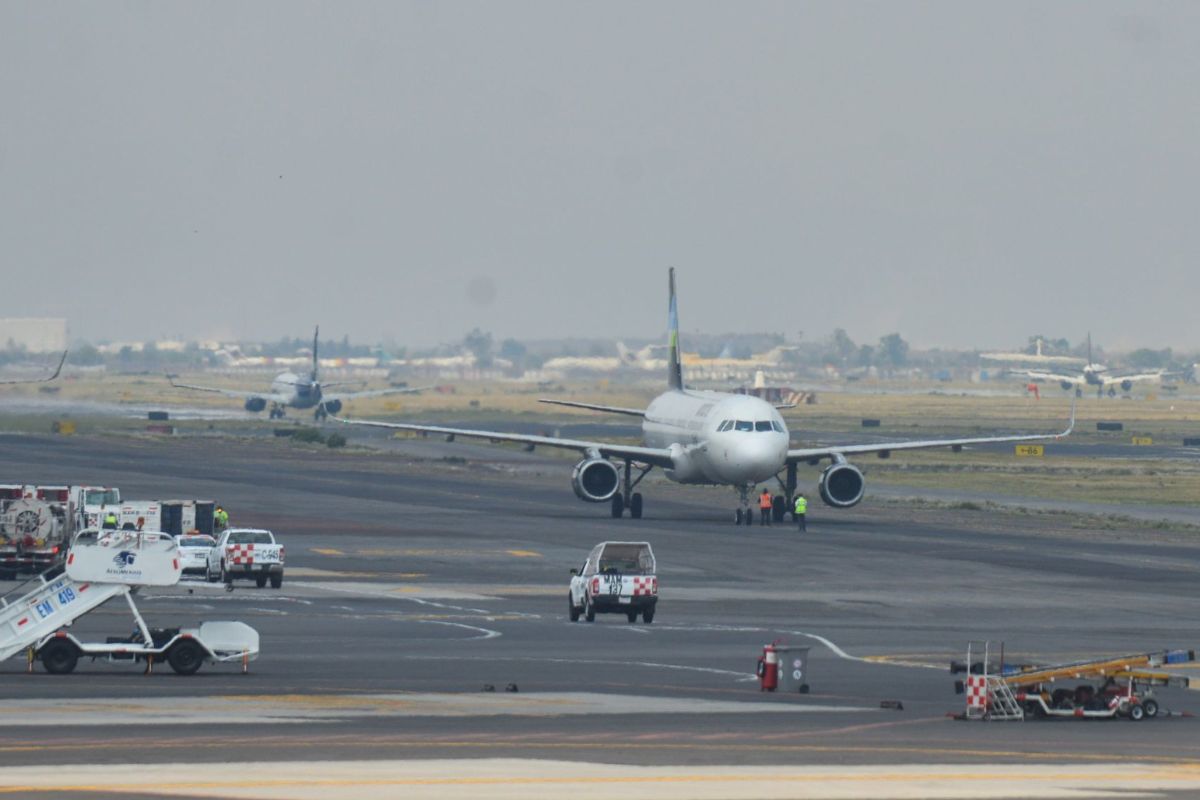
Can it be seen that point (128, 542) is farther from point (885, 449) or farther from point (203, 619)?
point (885, 449)

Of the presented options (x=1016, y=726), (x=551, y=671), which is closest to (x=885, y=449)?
(x=551, y=671)

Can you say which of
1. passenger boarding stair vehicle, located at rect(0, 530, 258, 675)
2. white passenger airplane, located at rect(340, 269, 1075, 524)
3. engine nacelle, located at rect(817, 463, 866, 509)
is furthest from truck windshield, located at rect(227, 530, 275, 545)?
engine nacelle, located at rect(817, 463, 866, 509)

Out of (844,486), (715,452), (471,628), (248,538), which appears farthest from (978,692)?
(844,486)

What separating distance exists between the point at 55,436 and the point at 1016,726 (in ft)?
424

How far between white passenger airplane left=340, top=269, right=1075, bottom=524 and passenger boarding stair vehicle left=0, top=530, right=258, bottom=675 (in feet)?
132

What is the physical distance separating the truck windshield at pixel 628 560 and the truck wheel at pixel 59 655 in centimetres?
1634

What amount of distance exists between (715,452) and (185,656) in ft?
137

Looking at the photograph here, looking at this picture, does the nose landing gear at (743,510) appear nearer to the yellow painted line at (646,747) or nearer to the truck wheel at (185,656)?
the truck wheel at (185,656)

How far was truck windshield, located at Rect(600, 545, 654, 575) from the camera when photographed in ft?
171

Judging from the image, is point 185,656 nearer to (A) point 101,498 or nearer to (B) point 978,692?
(B) point 978,692

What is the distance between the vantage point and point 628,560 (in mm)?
54469

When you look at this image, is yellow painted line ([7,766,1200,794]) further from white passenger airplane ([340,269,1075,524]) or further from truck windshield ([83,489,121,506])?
truck windshield ([83,489,121,506])

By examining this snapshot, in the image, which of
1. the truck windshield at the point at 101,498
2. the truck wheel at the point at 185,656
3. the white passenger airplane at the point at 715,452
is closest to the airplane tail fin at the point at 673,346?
the white passenger airplane at the point at 715,452

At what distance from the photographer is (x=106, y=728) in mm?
30641
